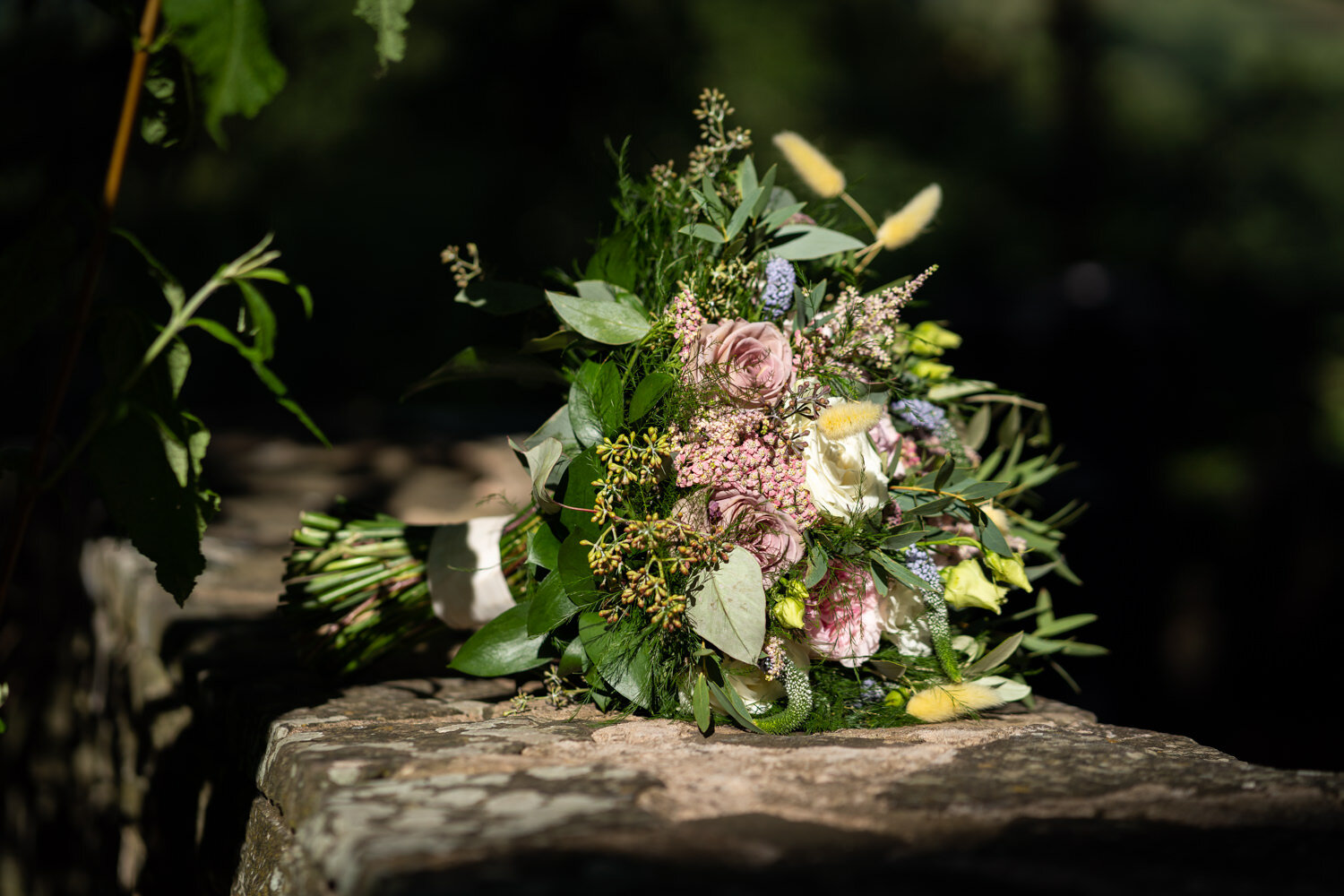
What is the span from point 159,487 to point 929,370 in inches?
46.1

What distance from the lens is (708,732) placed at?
1.18m

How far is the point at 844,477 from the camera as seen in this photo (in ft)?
4.04

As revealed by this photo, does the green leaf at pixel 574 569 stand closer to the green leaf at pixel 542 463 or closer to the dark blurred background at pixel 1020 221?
the green leaf at pixel 542 463

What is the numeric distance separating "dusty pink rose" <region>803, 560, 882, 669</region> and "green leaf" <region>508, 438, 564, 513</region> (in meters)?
0.39

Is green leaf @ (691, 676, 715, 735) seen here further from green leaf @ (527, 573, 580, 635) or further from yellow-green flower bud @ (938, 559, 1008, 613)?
yellow-green flower bud @ (938, 559, 1008, 613)

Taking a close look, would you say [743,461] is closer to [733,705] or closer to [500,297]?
[733,705]

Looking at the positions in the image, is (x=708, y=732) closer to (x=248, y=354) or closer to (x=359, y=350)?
(x=248, y=354)

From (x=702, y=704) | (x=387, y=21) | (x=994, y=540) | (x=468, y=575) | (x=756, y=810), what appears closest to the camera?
(x=756, y=810)

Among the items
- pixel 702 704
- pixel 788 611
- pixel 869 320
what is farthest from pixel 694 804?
pixel 869 320

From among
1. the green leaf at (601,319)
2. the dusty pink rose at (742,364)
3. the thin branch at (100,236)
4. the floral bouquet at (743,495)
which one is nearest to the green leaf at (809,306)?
the floral bouquet at (743,495)

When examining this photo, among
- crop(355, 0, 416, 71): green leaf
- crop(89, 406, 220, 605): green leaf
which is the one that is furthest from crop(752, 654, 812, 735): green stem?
crop(355, 0, 416, 71): green leaf

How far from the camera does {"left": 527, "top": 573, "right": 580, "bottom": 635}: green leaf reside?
1.23 metres

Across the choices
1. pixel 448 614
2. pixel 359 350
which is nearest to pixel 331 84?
pixel 359 350

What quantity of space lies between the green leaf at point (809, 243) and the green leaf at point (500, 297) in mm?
378
